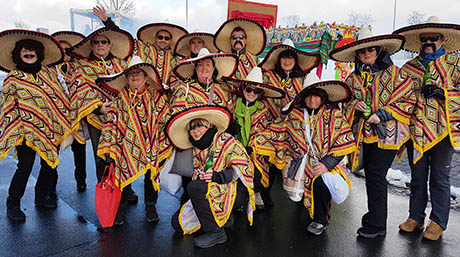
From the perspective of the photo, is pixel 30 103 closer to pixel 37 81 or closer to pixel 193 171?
pixel 37 81

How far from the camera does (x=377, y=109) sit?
10.1 ft

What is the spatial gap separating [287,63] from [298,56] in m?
0.15

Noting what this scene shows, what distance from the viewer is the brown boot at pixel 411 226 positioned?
334cm

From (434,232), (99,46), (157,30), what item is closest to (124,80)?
(99,46)

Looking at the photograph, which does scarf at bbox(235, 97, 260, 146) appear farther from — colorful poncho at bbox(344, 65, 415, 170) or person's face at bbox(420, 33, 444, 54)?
person's face at bbox(420, 33, 444, 54)

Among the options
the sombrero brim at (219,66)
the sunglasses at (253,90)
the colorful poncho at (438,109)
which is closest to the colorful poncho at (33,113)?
the sombrero brim at (219,66)

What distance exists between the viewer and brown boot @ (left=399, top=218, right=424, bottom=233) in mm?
3342

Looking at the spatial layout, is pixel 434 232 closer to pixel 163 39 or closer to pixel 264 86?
pixel 264 86

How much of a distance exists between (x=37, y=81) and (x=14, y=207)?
1.30 m

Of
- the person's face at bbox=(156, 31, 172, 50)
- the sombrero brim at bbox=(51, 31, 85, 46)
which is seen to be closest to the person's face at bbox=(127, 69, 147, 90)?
the person's face at bbox=(156, 31, 172, 50)

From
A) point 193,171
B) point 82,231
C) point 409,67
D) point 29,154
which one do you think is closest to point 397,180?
point 409,67

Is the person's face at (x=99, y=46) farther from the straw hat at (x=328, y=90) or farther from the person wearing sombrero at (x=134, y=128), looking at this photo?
the straw hat at (x=328, y=90)

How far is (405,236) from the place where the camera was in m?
3.27

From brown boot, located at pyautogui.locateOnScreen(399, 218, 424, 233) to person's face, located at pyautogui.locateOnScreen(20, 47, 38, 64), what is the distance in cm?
393
